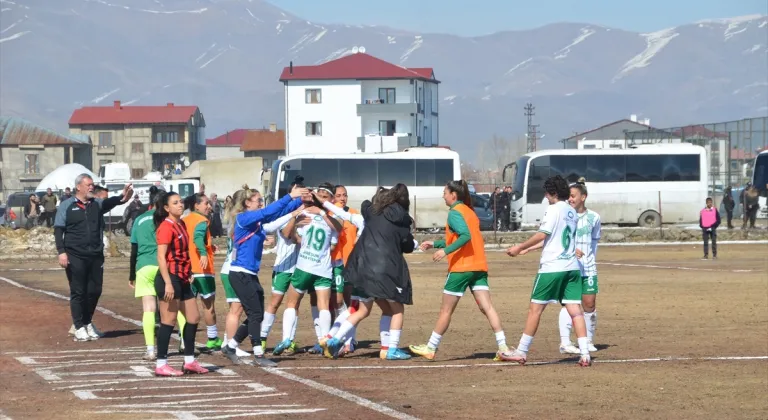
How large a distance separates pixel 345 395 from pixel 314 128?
354 feet

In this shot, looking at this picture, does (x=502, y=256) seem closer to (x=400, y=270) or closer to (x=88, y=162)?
(x=400, y=270)

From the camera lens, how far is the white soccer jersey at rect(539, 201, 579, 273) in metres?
12.7

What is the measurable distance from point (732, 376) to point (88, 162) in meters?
129

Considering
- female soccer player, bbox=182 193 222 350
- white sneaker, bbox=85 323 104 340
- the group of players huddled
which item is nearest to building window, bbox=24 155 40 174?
white sneaker, bbox=85 323 104 340

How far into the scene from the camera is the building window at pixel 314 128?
386 ft

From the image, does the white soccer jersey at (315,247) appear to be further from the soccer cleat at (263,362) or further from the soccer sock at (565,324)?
the soccer sock at (565,324)

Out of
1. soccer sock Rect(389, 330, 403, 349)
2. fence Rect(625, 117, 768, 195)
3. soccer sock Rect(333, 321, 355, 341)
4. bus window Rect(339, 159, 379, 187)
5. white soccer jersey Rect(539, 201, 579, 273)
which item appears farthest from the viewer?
fence Rect(625, 117, 768, 195)

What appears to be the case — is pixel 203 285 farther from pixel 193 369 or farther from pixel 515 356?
pixel 515 356

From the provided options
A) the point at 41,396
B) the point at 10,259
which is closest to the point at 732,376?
the point at 41,396

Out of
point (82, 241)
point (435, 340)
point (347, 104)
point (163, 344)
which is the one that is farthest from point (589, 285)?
point (347, 104)

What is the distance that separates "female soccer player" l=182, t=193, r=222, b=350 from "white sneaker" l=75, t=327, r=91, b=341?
224cm

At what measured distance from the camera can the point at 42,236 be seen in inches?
1571

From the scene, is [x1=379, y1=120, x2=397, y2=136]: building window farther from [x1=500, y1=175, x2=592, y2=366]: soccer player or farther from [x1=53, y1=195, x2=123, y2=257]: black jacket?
[x1=500, y1=175, x2=592, y2=366]: soccer player

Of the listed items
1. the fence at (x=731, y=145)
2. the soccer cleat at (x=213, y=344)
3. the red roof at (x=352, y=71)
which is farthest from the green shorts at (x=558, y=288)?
the red roof at (x=352, y=71)
